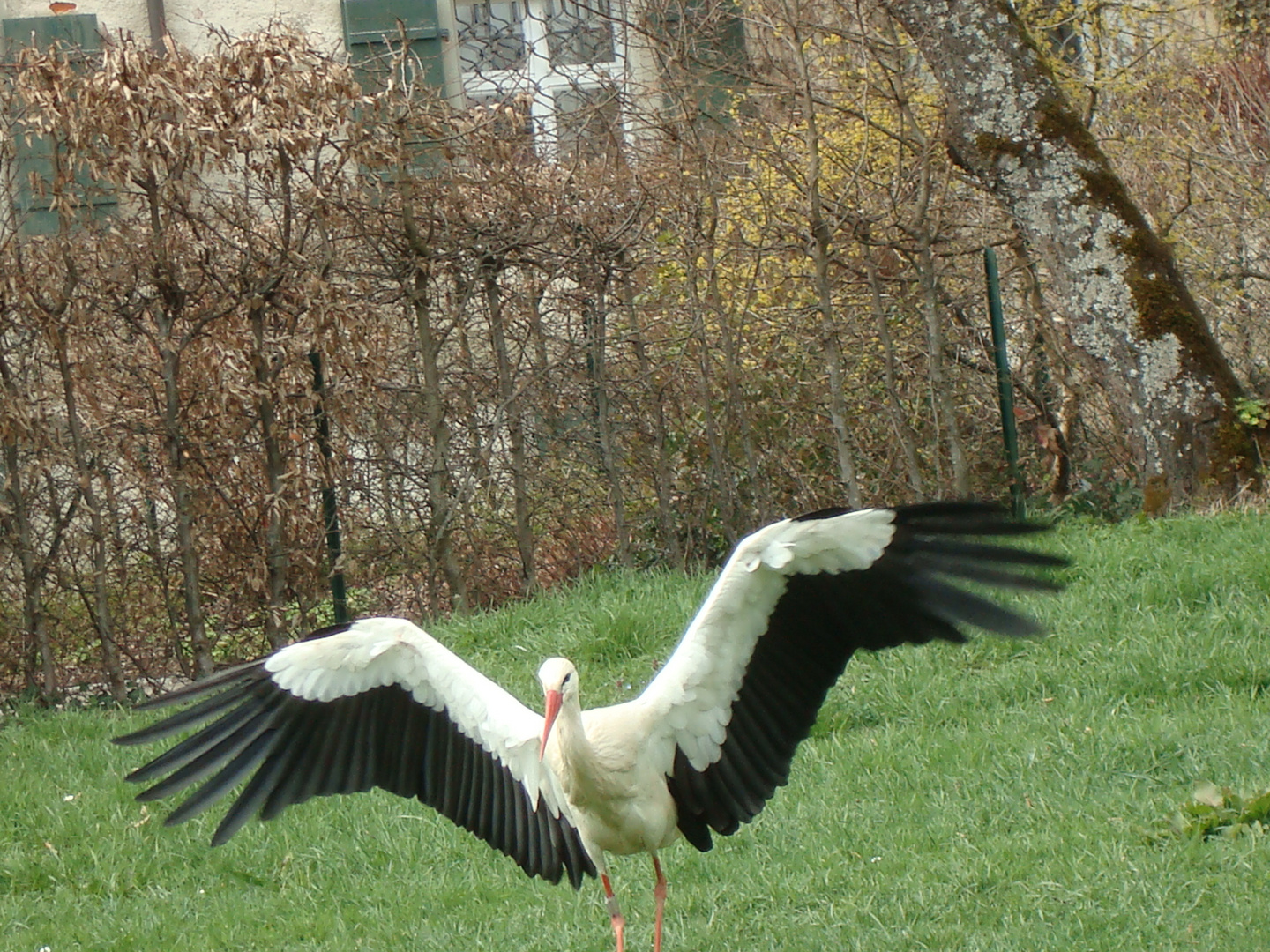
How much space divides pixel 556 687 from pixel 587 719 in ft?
1.21

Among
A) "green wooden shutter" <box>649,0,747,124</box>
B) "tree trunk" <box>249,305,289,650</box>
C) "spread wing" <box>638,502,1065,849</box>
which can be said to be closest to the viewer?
"spread wing" <box>638,502,1065,849</box>

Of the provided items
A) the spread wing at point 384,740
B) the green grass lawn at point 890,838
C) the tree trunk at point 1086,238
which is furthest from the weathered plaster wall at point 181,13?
the spread wing at point 384,740

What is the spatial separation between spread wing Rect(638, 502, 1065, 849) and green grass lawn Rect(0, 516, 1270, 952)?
1.44ft

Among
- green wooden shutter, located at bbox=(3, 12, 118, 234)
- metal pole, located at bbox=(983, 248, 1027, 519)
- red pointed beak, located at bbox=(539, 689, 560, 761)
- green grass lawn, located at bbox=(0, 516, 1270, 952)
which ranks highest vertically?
green wooden shutter, located at bbox=(3, 12, 118, 234)

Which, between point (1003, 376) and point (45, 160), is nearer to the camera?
point (45, 160)

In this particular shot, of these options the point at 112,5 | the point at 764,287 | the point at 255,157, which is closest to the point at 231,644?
the point at 255,157

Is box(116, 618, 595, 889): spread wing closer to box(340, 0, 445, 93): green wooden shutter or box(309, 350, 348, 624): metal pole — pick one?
box(309, 350, 348, 624): metal pole

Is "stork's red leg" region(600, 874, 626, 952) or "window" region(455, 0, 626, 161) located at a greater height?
"window" region(455, 0, 626, 161)

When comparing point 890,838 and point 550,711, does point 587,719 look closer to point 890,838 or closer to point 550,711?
point 550,711

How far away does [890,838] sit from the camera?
427 centimetres

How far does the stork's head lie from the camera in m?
3.43

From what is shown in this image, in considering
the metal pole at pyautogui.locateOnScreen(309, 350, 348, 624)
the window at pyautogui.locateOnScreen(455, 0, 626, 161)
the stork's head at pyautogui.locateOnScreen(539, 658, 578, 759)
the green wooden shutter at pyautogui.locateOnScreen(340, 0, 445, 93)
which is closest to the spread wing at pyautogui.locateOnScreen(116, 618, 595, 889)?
the stork's head at pyautogui.locateOnScreen(539, 658, 578, 759)

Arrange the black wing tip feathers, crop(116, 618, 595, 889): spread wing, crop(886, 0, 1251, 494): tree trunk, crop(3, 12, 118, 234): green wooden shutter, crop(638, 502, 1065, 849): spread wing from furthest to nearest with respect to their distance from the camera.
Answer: crop(886, 0, 1251, 494): tree trunk
crop(3, 12, 118, 234): green wooden shutter
crop(116, 618, 595, 889): spread wing
the black wing tip feathers
crop(638, 502, 1065, 849): spread wing

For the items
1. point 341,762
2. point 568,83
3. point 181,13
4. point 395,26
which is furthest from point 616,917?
point 181,13
